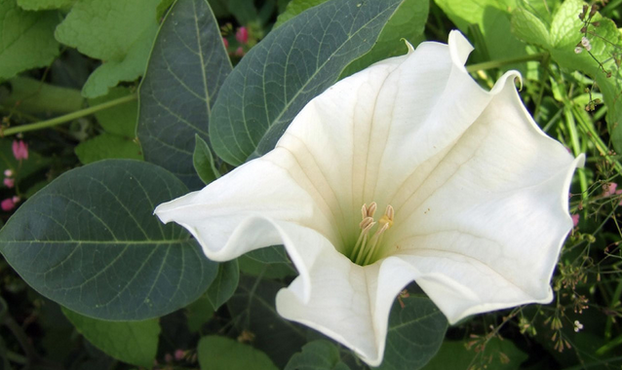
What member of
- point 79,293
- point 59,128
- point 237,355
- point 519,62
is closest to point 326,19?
point 519,62

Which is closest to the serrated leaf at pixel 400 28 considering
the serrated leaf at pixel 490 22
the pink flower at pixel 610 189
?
the serrated leaf at pixel 490 22

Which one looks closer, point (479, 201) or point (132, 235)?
point (479, 201)

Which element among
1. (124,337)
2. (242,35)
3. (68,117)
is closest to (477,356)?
(124,337)

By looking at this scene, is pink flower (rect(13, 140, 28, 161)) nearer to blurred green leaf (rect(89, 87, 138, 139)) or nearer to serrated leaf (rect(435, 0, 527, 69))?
blurred green leaf (rect(89, 87, 138, 139))

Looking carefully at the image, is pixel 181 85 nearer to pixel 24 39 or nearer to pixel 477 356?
pixel 24 39

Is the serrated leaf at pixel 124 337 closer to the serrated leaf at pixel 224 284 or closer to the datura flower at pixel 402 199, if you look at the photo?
the serrated leaf at pixel 224 284

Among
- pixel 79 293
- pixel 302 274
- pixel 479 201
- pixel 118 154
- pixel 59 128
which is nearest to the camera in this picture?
pixel 302 274

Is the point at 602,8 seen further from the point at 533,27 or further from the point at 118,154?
the point at 118,154
